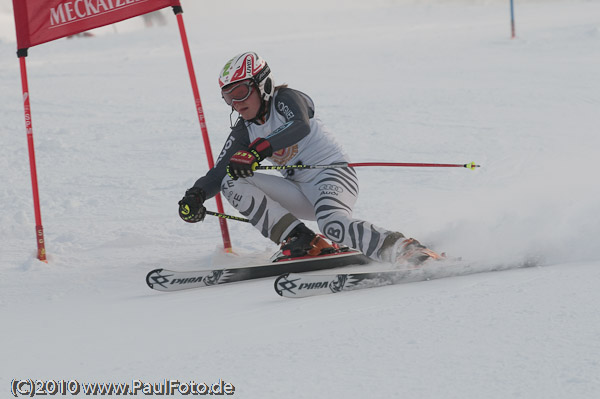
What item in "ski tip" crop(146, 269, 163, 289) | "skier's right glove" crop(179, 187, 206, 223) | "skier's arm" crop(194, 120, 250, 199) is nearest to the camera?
"ski tip" crop(146, 269, 163, 289)

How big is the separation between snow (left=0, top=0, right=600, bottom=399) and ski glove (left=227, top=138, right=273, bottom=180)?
0.61 meters

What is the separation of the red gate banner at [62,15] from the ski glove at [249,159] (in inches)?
55.0

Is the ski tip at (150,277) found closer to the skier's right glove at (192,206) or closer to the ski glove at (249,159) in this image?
the skier's right glove at (192,206)

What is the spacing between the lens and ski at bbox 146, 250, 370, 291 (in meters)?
4.07

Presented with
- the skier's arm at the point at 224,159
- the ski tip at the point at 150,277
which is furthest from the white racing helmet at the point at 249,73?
the ski tip at the point at 150,277

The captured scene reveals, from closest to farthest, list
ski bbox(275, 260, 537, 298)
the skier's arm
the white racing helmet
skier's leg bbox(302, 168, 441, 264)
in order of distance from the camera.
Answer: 1. ski bbox(275, 260, 537, 298)
2. skier's leg bbox(302, 168, 441, 264)
3. the white racing helmet
4. the skier's arm

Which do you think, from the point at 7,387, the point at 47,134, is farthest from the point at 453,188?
A: the point at 47,134

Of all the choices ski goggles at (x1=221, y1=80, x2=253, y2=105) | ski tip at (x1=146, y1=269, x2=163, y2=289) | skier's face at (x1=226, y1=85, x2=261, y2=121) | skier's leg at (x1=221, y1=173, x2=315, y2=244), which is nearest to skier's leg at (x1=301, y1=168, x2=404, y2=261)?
skier's leg at (x1=221, y1=173, x2=315, y2=244)

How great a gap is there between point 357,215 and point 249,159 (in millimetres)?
1888

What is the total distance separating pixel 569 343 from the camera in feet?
8.06

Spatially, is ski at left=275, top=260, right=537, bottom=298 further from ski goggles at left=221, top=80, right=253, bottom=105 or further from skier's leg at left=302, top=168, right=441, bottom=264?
ski goggles at left=221, top=80, right=253, bottom=105

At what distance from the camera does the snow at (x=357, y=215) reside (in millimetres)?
2516

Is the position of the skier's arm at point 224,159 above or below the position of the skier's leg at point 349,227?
above

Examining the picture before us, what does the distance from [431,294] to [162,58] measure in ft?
41.5
